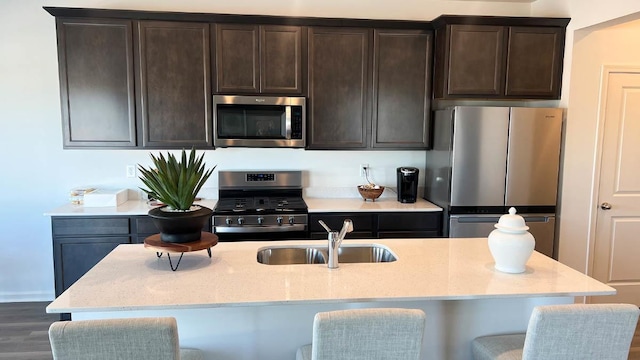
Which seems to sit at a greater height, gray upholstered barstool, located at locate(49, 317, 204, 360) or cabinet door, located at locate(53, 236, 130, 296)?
gray upholstered barstool, located at locate(49, 317, 204, 360)

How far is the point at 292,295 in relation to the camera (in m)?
1.72

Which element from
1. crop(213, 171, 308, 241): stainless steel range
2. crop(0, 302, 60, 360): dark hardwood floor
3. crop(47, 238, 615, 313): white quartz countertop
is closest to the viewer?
crop(47, 238, 615, 313): white quartz countertop

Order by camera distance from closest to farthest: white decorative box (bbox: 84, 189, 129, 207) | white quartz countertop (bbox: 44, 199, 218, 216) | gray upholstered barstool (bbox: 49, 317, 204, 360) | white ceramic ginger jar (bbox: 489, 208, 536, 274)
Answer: gray upholstered barstool (bbox: 49, 317, 204, 360), white ceramic ginger jar (bbox: 489, 208, 536, 274), white quartz countertop (bbox: 44, 199, 218, 216), white decorative box (bbox: 84, 189, 129, 207)

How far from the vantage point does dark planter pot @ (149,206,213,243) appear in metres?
1.99

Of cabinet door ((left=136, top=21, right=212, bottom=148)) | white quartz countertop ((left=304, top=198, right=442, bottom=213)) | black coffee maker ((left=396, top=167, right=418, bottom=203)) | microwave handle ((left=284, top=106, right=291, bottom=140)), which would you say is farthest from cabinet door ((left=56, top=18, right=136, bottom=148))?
black coffee maker ((left=396, top=167, right=418, bottom=203))

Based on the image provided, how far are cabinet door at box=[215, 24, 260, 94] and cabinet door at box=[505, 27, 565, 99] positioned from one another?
208cm

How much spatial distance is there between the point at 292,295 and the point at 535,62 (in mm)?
3061

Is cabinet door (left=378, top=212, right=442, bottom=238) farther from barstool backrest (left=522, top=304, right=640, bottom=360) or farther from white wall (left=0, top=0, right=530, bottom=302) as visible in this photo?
barstool backrest (left=522, top=304, right=640, bottom=360)

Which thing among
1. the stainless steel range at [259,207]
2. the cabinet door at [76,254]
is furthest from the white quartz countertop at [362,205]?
the cabinet door at [76,254]

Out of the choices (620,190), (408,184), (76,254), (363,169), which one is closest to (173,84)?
(76,254)

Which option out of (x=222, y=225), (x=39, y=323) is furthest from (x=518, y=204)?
(x=39, y=323)

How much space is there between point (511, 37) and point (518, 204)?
1.36 m

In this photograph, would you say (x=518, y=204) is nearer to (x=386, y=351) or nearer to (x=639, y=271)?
(x=639, y=271)

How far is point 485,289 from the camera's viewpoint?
1.82 metres
